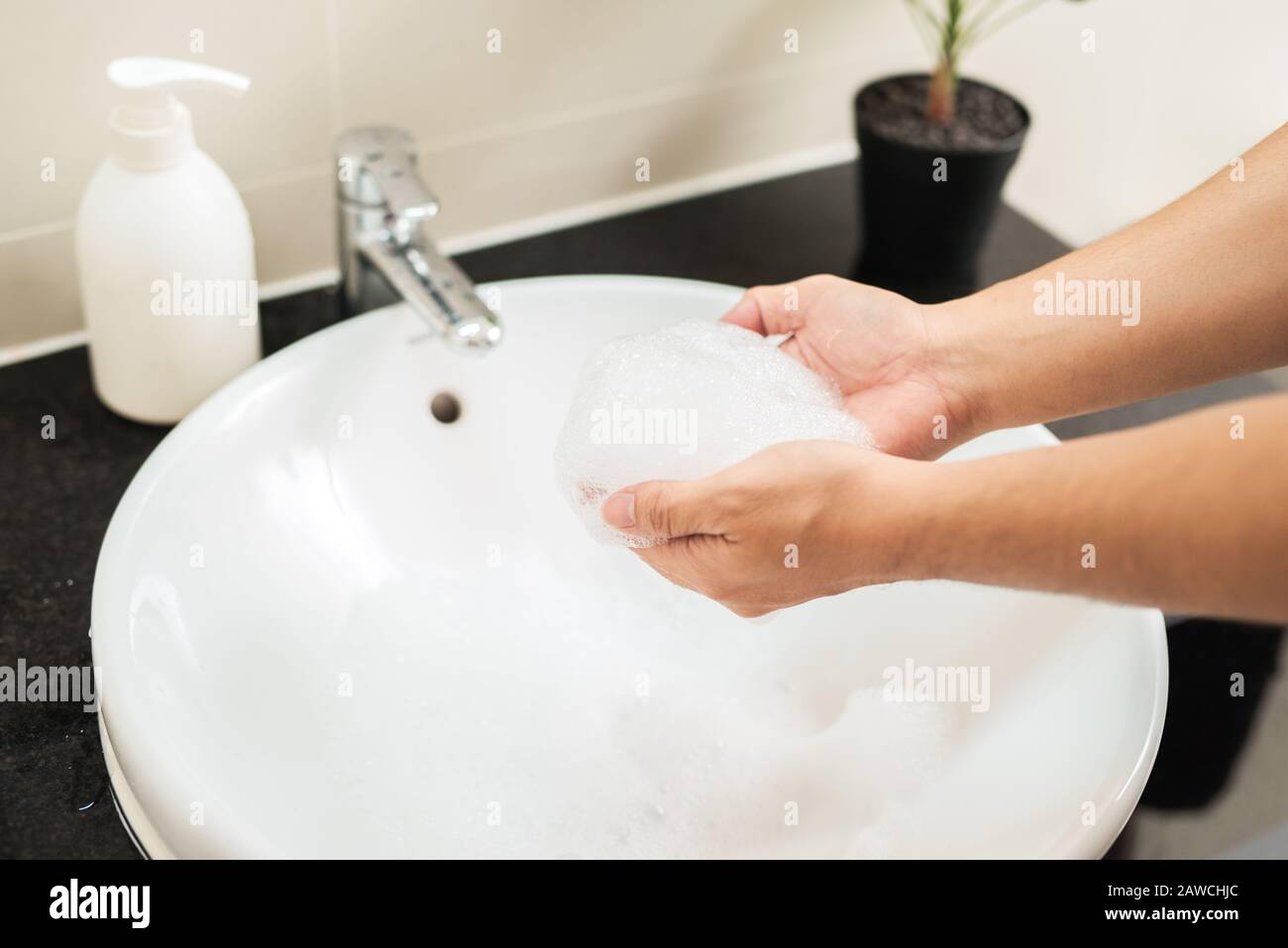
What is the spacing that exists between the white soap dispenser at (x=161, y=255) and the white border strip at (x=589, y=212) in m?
0.09

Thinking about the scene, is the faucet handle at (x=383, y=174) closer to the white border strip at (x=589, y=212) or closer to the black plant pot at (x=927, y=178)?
the white border strip at (x=589, y=212)

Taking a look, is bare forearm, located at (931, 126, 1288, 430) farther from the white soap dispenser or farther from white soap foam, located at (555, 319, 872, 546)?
the white soap dispenser

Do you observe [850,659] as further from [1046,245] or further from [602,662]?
[1046,245]

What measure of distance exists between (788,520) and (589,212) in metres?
0.54

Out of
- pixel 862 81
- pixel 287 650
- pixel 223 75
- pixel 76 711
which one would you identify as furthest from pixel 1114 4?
pixel 76 711

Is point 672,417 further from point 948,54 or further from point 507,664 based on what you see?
point 948,54

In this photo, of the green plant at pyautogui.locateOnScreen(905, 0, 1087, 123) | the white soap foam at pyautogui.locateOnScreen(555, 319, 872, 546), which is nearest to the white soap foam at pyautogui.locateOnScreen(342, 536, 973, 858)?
the white soap foam at pyautogui.locateOnScreen(555, 319, 872, 546)

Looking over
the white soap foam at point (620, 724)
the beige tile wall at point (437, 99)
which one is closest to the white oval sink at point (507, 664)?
the white soap foam at point (620, 724)

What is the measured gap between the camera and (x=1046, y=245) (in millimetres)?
1128

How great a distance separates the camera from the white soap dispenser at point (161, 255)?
0.72m

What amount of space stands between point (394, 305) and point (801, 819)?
17.3 inches

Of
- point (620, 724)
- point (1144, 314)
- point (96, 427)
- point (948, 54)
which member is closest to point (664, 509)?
point (620, 724)

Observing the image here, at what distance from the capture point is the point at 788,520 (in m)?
0.61
